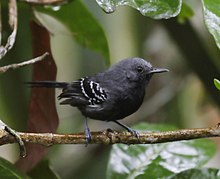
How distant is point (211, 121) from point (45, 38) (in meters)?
2.32

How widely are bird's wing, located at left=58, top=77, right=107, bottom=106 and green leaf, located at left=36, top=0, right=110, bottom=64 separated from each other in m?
0.12

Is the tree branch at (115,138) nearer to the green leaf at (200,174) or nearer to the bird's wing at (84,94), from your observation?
the green leaf at (200,174)

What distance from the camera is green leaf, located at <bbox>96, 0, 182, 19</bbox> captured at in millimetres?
1525

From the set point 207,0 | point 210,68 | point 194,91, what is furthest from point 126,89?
point 194,91

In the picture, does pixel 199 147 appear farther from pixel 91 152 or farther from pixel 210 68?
pixel 91 152

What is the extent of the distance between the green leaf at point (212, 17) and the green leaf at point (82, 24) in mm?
742

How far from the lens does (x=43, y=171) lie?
1922 mm

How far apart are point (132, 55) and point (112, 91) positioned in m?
1.16

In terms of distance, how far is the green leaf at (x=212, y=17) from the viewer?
4.86ft

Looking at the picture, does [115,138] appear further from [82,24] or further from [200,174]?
[82,24]

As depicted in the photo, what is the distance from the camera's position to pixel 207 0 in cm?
152

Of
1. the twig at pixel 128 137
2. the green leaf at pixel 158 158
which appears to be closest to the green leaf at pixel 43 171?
the green leaf at pixel 158 158

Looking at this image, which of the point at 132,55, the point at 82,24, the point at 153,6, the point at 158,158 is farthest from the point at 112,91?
the point at 132,55

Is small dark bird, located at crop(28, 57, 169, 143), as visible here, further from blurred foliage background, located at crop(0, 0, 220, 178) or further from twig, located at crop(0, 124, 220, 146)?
A: twig, located at crop(0, 124, 220, 146)
